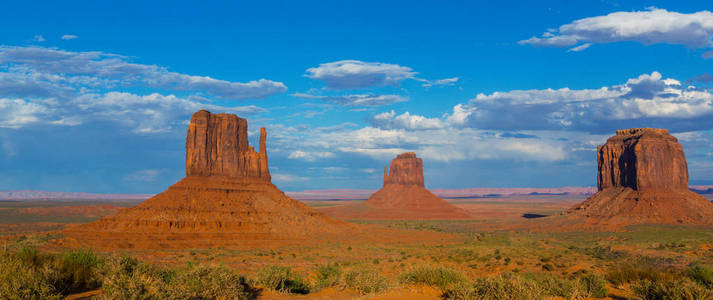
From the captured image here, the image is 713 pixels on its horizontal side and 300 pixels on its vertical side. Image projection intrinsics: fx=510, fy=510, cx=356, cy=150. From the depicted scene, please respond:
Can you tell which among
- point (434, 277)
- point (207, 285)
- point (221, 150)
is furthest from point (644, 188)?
point (207, 285)

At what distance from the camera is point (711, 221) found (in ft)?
261

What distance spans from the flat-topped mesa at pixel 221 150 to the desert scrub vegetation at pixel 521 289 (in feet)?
193

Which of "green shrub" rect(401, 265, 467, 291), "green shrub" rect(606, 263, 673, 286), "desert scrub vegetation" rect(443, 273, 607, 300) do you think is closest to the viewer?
"desert scrub vegetation" rect(443, 273, 607, 300)

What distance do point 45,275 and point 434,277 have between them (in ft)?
39.6

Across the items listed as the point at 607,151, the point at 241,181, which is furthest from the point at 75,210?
the point at 607,151

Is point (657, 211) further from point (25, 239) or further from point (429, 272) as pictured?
point (25, 239)

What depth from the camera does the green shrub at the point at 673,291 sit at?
1295cm

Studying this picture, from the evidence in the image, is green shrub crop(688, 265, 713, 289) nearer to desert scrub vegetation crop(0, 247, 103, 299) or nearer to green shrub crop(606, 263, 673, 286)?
green shrub crop(606, 263, 673, 286)

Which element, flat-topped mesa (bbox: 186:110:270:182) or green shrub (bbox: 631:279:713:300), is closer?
green shrub (bbox: 631:279:713:300)

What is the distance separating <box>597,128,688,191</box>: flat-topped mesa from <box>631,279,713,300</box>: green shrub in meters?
87.7

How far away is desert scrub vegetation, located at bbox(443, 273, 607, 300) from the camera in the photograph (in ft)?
44.1

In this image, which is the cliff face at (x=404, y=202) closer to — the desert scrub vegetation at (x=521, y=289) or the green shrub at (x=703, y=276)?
the green shrub at (x=703, y=276)

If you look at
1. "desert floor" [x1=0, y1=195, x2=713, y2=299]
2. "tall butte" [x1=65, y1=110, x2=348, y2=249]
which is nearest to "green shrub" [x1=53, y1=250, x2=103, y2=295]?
"desert floor" [x1=0, y1=195, x2=713, y2=299]

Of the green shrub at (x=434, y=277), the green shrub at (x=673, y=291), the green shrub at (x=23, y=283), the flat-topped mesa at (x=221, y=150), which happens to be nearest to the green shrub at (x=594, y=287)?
the green shrub at (x=673, y=291)
